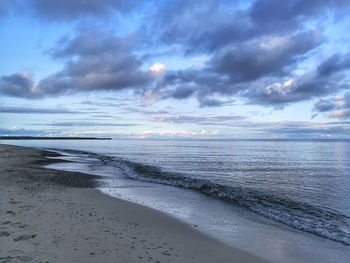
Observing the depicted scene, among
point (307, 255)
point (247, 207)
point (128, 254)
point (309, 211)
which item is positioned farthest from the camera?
point (247, 207)

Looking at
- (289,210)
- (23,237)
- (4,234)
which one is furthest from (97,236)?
(289,210)

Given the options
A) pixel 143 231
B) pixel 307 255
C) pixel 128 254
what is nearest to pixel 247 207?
pixel 307 255

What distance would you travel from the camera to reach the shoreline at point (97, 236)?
5.91m

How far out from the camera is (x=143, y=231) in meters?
8.25

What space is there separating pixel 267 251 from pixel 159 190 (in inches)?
420

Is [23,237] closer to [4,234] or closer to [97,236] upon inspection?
[4,234]

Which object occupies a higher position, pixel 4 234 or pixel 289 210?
pixel 4 234

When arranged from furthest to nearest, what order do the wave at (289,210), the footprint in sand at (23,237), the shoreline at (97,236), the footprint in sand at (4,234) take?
the wave at (289,210), the footprint in sand at (4,234), the footprint in sand at (23,237), the shoreline at (97,236)

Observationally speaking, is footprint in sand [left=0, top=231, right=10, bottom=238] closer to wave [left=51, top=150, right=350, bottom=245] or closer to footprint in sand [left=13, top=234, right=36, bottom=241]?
footprint in sand [left=13, top=234, right=36, bottom=241]

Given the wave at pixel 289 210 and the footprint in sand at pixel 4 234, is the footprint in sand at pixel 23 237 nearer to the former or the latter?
the footprint in sand at pixel 4 234

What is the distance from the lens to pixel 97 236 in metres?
7.21

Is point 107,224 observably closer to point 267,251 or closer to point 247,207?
point 267,251

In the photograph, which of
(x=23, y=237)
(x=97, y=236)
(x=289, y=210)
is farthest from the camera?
(x=289, y=210)

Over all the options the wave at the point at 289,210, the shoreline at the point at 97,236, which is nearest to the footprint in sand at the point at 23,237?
the shoreline at the point at 97,236
